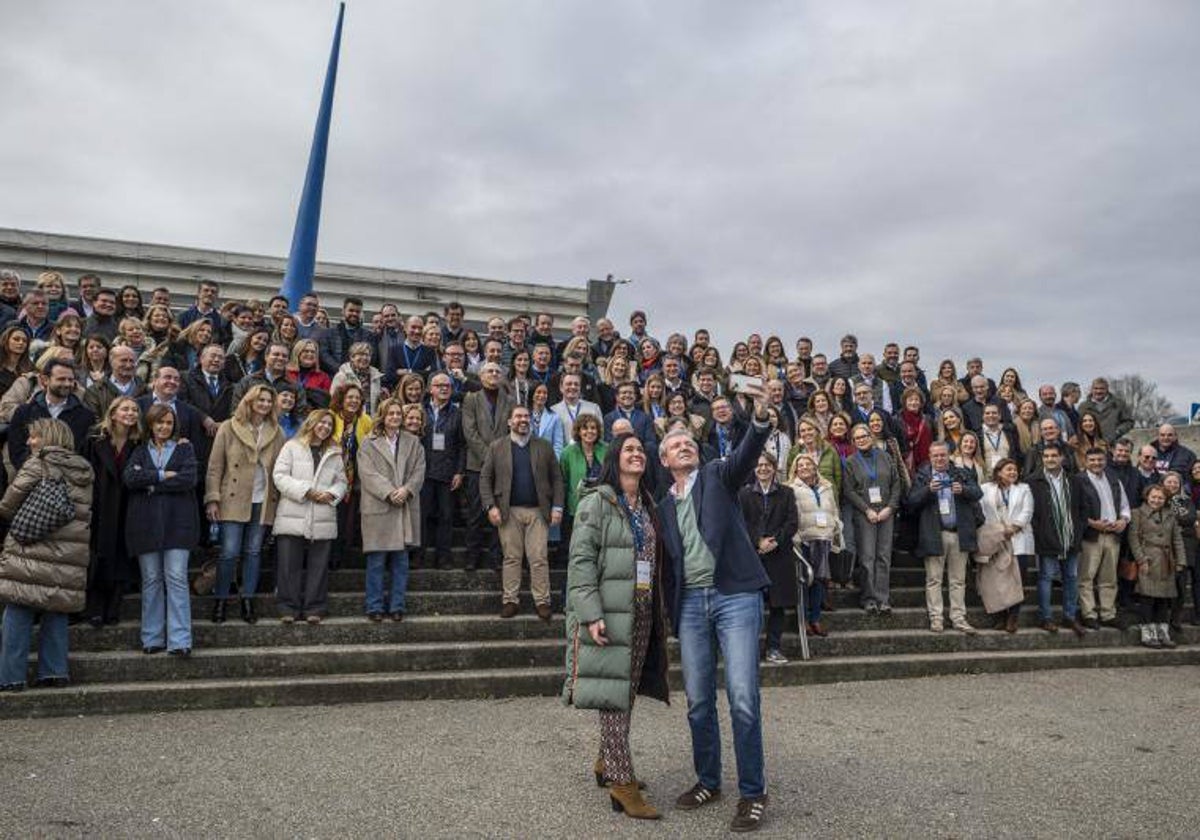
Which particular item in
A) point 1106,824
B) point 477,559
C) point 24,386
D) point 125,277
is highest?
point 125,277

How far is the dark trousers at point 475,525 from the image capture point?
8.53 meters

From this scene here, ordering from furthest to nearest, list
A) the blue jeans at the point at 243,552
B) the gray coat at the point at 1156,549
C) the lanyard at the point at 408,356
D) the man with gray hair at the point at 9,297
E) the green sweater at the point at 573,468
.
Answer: the lanyard at the point at 408,356, the gray coat at the point at 1156,549, the man with gray hair at the point at 9,297, the green sweater at the point at 573,468, the blue jeans at the point at 243,552

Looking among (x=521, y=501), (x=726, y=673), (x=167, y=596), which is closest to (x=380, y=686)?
(x=167, y=596)

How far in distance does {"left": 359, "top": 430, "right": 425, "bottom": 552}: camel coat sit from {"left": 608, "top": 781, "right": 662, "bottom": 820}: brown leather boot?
12.6ft

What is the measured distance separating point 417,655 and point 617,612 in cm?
324

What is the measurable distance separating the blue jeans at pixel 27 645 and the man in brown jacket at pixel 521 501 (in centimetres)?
357

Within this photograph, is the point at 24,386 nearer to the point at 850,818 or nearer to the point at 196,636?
the point at 196,636

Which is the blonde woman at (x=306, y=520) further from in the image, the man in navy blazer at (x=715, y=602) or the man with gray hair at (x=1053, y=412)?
the man with gray hair at (x=1053, y=412)

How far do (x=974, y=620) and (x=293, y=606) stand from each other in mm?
7439

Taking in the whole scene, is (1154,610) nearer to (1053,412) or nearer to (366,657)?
(1053,412)

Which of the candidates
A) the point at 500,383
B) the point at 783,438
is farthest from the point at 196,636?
the point at 783,438

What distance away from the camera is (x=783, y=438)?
999 cm

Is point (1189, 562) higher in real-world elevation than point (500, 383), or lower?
lower

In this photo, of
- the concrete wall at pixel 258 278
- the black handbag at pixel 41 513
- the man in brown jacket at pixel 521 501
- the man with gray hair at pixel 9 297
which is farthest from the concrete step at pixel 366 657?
the concrete wall at pixel 258 278
